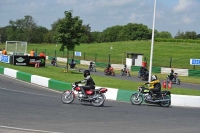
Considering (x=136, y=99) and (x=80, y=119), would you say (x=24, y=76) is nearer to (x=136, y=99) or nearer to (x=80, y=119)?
(x=136, y=99)

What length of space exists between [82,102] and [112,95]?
3.41 meters

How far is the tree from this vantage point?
34.4m

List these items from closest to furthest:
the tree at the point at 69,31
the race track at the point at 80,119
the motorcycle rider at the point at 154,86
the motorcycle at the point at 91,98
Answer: the race track at the point at 80,119 → the motorcycle at the point at 91,98 → the motorcycle rider at the point at 154,86 → the tree at the point at 69,31

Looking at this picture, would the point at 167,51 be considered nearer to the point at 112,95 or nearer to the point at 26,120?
the point at 112,95

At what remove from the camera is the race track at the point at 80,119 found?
416 inches

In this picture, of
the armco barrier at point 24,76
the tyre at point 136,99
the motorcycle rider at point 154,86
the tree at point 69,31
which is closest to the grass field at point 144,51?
the tree at point 69,31

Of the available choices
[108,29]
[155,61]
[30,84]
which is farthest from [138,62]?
[108,29]

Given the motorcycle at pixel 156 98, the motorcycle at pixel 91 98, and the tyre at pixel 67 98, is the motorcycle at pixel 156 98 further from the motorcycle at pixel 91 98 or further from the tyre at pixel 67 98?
the tyre at pixel 67 98

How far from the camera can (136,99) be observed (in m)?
18.3

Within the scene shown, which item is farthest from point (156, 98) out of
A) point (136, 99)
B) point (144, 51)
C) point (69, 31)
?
point (144, 51)

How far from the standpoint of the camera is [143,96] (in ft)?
60.9

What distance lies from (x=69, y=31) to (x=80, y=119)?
908 inches

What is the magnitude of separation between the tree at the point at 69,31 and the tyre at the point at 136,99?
17.1 metres

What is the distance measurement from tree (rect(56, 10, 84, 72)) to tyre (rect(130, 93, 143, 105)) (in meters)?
17.1
